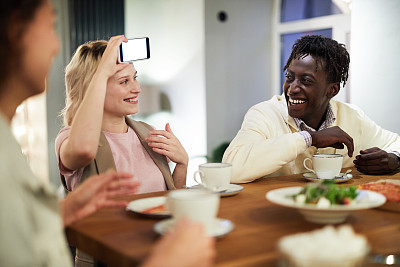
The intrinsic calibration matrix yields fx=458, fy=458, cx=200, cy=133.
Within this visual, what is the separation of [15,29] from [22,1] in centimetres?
5

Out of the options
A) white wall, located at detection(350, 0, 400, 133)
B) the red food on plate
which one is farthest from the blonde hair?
white wall, located at detection(350, 0, 400, 133)

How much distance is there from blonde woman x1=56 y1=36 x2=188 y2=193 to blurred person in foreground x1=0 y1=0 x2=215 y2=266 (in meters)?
0.74

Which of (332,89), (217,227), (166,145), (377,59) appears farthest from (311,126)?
(217,227)

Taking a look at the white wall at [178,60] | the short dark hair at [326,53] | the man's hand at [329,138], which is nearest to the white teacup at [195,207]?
the man's hand at [329,138]

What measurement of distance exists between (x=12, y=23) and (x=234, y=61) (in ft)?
14.2

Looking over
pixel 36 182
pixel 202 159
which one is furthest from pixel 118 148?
pixel 202 159

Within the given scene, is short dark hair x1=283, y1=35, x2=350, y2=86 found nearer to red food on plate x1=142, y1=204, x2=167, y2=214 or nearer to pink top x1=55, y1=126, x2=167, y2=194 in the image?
pink top x1=55, y1=126, x2=167, y2=194

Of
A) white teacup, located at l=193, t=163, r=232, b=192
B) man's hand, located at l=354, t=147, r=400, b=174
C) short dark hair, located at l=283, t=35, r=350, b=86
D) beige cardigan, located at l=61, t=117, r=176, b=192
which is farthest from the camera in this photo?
short dark hair, located at l=283, t=35, r=350, b=86

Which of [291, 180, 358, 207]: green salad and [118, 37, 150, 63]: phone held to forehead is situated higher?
[118, 37, 150, 63]: phone held to forehead

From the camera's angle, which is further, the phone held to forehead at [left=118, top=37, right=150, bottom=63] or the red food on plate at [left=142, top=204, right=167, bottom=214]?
the phone held to forehead at [left=118, top=37, right=150, bottom=63]

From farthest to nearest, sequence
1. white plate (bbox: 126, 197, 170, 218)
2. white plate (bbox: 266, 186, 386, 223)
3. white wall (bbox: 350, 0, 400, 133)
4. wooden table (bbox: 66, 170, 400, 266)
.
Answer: white wall (bbox: 350, 0, 400, 133)
white plate (bbox: 126, 197, 170, 218)
white plate (bbox: 266, 186, 386, 223)
wooden table (bbox: 66, 170, 400, 266)

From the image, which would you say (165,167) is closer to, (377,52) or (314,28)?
(377,52)

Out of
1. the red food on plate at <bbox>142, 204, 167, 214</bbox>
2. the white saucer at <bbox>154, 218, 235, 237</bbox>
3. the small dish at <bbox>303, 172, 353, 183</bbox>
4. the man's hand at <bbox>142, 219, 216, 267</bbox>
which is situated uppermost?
the man's hand at <bbox>142, 219, 216, 267</bbox>

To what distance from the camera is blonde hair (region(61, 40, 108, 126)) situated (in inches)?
78.6
